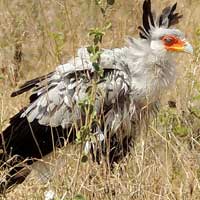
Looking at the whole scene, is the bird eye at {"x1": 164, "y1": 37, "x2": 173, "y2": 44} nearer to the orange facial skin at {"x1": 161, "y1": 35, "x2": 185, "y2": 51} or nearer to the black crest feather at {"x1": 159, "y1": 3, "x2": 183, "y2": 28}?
the orange facial skin at {"x1": 161, "y1": 35, "x2": 185, "y2": 51}

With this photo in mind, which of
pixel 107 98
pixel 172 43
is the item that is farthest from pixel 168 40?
pixel 107 98

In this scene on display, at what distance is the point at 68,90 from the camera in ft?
14.8

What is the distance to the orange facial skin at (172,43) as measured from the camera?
4609mm

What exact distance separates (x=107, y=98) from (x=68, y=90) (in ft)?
0.81

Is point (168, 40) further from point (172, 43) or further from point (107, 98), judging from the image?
point (107, 98)

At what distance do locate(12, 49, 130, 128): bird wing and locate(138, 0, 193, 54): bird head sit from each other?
0.26 meters

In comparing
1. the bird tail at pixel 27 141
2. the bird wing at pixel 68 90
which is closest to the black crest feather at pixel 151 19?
the bird wing at pixel 68 90

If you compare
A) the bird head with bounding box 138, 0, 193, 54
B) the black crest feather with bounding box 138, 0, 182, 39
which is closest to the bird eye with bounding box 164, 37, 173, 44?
the bird head with bounding box 138, 0, 193, 54

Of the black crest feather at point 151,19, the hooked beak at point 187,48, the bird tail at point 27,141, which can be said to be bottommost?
the bird tail at point 27,141

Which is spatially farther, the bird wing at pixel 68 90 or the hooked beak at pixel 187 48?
the hooked beak at pixel 187 48

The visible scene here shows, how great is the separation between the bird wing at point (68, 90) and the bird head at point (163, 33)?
259 millimetres

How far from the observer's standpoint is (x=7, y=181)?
4223 mm

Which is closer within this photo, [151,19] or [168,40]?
[168,40]

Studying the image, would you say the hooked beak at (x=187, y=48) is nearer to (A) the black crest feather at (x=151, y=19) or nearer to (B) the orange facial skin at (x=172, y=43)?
(B) the orange facial skin at (x=172, y=43)
